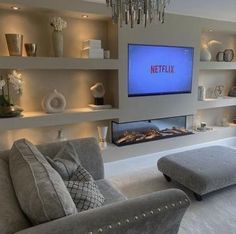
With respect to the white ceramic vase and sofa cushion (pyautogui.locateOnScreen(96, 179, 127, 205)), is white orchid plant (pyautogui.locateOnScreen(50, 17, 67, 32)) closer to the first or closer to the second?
the white ceramic vase

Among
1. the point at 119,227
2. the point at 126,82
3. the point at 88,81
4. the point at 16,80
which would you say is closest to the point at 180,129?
the point at 126,82

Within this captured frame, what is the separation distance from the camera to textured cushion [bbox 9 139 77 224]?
1185 millimetres

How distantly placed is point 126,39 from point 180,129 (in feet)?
5.96

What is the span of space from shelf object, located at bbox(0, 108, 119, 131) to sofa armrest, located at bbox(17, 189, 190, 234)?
196cm

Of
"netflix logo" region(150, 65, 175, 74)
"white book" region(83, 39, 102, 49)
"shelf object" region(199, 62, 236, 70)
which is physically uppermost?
"white book" region(83, 39, 102, 49)

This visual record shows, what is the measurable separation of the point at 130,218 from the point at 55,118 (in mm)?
2080

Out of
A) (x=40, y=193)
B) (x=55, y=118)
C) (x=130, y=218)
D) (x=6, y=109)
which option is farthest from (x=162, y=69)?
(x=40, y=193)

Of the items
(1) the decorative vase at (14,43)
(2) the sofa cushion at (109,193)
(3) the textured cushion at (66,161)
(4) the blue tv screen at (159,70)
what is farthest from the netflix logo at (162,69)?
(2) the sofa cushion at (109,193)

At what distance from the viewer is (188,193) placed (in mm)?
2865

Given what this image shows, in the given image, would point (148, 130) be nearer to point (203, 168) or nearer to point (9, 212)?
point (203, 168)

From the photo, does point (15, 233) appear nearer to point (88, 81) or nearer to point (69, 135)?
point (69, 135)

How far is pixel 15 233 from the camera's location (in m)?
1.10

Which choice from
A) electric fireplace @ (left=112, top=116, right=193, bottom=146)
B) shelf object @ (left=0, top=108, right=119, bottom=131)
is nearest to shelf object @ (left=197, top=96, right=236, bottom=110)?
electric fireplace @ (left=112, top=116, right=193, bottom=146)

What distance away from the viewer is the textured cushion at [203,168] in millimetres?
2553
